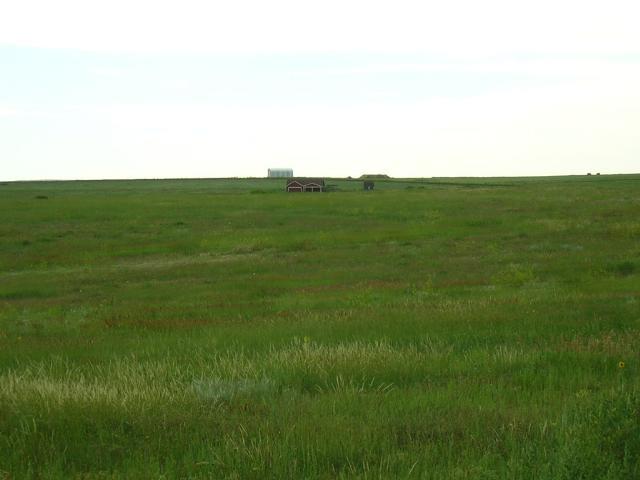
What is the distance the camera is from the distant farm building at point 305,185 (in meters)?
107

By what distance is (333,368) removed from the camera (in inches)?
301

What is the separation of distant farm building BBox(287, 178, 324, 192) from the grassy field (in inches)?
3207

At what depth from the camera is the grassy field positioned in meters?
5.00

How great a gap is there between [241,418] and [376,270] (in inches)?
662

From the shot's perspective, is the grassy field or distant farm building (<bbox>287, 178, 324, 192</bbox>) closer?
the grassy field

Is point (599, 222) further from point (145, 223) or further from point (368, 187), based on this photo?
point (368, 187)

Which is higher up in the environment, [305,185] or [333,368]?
[305,185]

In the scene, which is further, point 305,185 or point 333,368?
point 305,185

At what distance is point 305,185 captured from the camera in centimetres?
10806

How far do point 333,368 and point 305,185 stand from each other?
3970 inches

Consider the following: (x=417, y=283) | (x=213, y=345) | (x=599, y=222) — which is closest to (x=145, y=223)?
(x=599, y=222)

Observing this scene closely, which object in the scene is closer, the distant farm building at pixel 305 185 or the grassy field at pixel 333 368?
the grassy field at pixel 333 368

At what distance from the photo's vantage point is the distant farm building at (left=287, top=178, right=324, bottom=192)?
107 m

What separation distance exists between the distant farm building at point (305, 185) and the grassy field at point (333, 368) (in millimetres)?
81460
